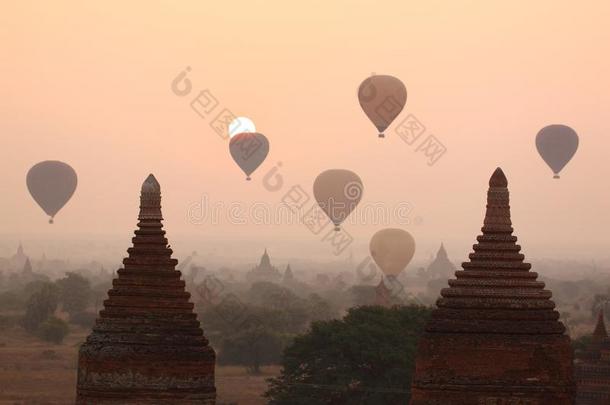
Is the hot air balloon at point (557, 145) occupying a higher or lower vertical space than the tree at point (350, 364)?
higher

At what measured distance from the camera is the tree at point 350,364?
75.1 m

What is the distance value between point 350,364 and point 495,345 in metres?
44.0

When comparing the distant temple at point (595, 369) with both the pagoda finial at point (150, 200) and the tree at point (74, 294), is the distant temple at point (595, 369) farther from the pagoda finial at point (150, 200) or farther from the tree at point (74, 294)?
the tree at point (74, 294)

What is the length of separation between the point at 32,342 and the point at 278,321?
19.8 m

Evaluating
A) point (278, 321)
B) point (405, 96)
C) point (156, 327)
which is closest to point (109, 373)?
point (156, 327)

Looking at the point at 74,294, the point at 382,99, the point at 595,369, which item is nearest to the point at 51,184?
the point at 382,99

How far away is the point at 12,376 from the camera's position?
120 meters

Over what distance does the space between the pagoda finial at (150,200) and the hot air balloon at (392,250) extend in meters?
119

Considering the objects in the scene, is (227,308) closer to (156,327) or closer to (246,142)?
(246,142)

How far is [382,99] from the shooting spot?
10225cm

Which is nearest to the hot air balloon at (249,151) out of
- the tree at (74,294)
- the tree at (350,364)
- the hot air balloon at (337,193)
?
the hot air balloon at (337,193)

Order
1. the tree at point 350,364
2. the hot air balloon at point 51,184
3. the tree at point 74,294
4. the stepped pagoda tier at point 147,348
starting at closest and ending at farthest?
the stepped pagoda tier at point 147,348, the tree at point 350,364, the hot air balloon at point 51,184, the tree at point 74,294

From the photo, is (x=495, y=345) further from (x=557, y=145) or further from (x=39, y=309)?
(x=39, y=309)

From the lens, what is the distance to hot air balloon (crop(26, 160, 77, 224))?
4884 inches
